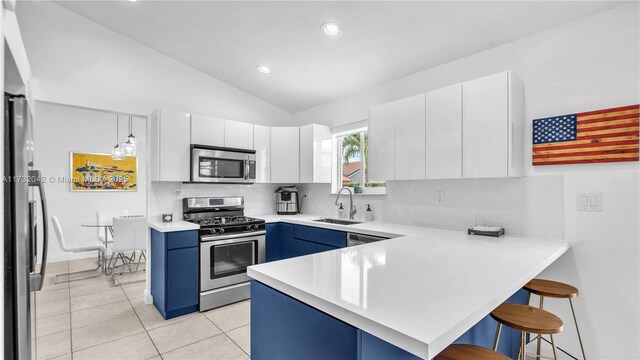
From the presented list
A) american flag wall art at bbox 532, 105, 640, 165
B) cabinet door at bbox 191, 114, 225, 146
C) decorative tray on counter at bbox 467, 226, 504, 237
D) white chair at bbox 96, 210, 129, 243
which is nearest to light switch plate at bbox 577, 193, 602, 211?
american flag wall art at bbox 532, 105, 640, 165

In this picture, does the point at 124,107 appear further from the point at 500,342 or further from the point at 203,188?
the point at 500,342

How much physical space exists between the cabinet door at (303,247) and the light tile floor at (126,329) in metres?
0.77

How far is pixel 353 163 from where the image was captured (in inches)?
156

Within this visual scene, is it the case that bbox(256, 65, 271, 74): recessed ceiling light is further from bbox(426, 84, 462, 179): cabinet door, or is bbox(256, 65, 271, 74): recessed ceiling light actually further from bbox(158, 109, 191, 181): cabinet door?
bbox(426, 84, 462, 179): cabinet door

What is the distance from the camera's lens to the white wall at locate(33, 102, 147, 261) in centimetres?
487

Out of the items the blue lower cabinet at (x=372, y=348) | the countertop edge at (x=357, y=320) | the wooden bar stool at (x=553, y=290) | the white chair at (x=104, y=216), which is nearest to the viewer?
the countertop edge at (x=357, y=320)

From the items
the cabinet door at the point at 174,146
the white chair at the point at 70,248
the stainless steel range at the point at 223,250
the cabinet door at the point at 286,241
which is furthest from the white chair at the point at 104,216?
the cabinet door at the point at 286,241

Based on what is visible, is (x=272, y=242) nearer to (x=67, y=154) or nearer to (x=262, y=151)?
(x=262, y=151)

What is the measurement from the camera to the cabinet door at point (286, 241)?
3.55m

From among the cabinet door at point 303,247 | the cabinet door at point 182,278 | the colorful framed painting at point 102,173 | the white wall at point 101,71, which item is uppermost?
the white wall at point 101,71

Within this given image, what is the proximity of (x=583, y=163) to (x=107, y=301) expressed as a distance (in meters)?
4.55

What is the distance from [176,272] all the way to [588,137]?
3.50 metres

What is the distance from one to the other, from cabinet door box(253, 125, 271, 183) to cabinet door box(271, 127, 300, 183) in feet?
0.17

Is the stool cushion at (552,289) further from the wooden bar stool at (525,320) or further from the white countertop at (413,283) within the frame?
the wooden bar stool at (525,320)
